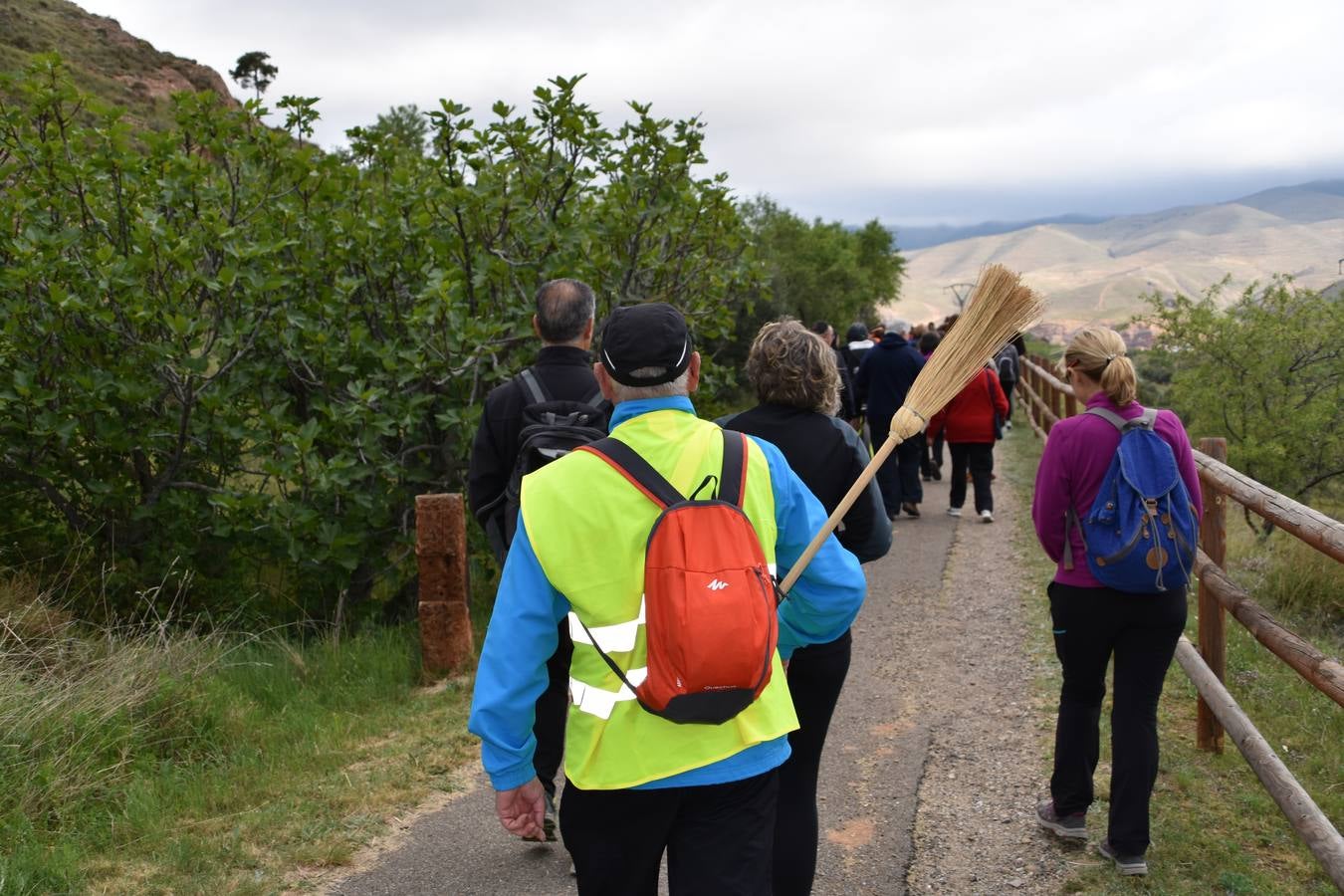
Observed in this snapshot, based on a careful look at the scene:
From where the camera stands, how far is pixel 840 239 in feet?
218

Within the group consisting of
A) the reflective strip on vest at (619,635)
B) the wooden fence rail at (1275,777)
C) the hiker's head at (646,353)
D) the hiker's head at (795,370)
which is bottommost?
the wooden fence rail at (1275,777)

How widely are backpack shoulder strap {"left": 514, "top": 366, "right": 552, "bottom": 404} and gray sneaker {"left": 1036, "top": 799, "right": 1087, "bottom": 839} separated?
2430 millimetres

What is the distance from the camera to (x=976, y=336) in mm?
3336

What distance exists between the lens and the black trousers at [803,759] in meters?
3.03

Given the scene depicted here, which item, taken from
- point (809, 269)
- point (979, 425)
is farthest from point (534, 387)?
point (809, 269)

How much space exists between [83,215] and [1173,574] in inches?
251

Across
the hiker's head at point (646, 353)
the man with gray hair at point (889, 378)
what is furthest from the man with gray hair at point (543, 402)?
the man with gray hair at point (889, 378)

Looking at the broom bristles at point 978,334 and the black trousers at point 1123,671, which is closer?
the broom bristles at point 978,334

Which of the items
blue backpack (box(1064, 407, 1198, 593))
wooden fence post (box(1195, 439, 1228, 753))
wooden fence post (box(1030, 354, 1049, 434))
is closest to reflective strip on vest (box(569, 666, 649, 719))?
blue backpack (box(1064, 407, 1198, 593))

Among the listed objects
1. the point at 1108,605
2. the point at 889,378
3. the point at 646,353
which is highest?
the point at 646,353

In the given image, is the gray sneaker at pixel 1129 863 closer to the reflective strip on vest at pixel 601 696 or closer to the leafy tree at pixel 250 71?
the reflective strip on vest at pixel 601 696

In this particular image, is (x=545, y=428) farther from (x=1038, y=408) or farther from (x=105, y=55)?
(x=105, y=55)

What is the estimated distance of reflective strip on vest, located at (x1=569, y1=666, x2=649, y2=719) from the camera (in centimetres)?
208

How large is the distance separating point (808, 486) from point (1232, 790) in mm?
2677
